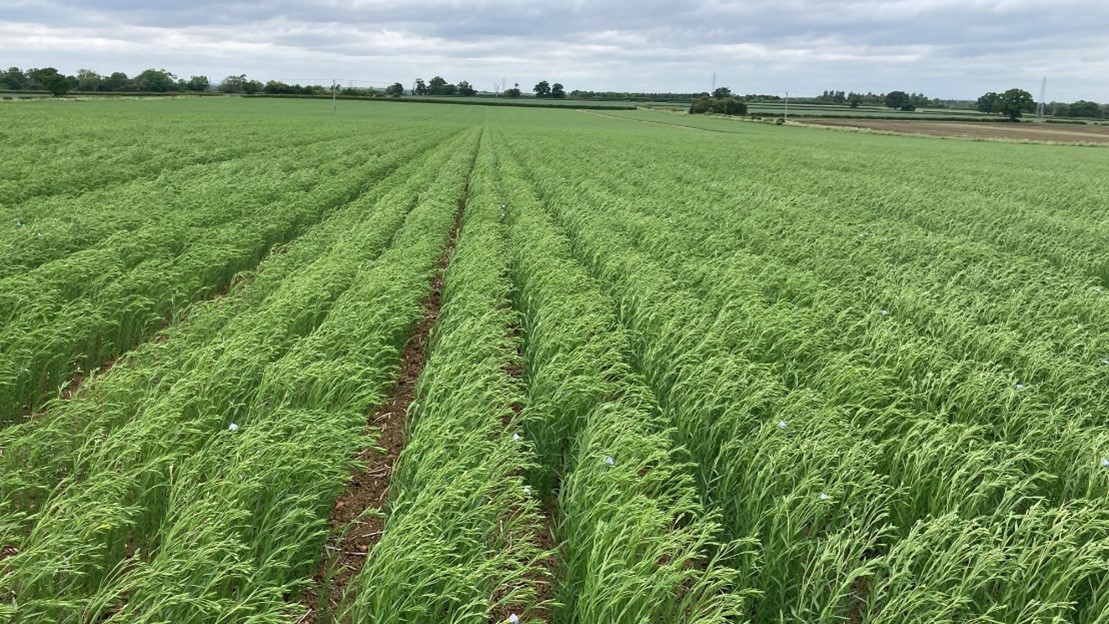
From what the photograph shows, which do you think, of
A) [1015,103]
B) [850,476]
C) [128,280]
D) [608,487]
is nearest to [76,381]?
[128,280]

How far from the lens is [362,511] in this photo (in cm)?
397

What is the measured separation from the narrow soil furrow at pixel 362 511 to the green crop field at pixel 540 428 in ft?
0.10

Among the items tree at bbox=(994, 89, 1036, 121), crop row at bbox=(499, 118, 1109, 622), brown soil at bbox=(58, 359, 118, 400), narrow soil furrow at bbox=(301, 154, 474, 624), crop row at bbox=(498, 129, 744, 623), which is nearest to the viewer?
crop row at bbox=(498, 129, 744, 623)

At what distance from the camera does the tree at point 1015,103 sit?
124000 millimetres

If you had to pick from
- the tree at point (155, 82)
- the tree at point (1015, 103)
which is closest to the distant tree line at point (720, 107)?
the tree at point (1015, 103)

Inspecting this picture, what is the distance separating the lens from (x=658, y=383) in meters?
5.43

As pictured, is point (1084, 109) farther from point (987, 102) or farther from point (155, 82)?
point (155, 82)

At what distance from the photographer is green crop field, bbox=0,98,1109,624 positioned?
2.95 m

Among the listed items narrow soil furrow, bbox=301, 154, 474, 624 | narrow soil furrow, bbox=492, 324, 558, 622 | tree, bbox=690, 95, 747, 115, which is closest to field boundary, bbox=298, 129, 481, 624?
narrow soil furrow, bbox=301, 154, 474, 624

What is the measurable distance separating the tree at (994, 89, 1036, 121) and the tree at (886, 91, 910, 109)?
34.9 metres

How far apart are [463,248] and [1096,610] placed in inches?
318

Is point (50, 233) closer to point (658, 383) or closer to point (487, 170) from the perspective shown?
point (658, 383)

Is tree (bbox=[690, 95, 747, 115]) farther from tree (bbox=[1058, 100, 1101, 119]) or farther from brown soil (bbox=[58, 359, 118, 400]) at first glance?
brown soil (bbox=[58, 359, 118, 400])

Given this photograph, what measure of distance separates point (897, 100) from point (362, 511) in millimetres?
192537
